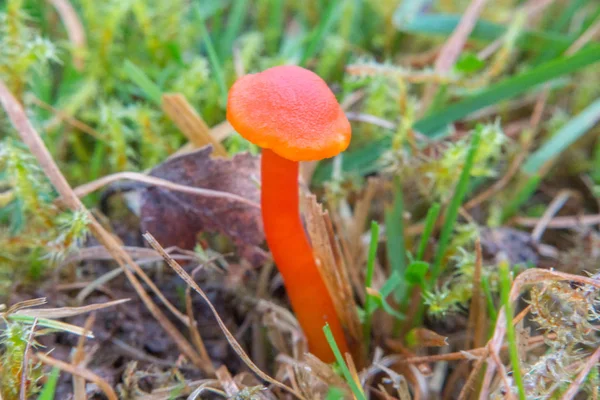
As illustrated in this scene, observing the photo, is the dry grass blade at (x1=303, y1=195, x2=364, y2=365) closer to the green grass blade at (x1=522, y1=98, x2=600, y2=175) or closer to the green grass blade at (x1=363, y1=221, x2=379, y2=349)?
the green grass blade at (x1=363, y1=221, x2=379, y2=349)

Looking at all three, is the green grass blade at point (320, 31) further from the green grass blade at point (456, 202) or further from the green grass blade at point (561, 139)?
the green grass blade at point (561, 139)

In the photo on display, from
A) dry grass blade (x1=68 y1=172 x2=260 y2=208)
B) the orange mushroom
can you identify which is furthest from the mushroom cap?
dry grass blade (x1=68 y1=172 x2=260 y2=208)

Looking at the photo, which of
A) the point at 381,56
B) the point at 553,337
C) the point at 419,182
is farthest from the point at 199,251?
the point at 381,56

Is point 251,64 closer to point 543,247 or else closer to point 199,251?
point 199,251

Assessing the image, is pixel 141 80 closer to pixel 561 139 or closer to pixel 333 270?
pixel 333 270

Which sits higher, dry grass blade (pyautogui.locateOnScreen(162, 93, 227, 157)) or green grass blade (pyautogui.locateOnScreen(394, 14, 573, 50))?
green grass blade (pyautogui.locateOnScreen(394, 14, 573, 50))

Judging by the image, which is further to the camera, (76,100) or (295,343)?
(76,100)

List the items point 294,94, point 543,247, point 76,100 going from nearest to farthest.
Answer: point 294,94
point 543,247
point 76,100

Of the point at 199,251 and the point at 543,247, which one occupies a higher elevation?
the point at 199,251

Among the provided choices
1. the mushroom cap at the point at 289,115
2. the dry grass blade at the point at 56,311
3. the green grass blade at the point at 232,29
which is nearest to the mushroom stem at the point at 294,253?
the mushroom cap at the point at 289,115
